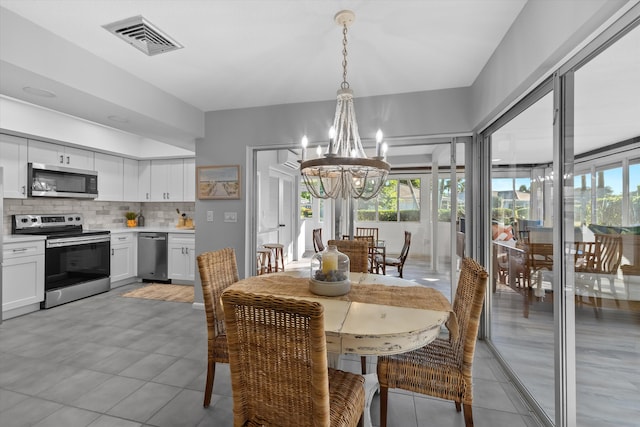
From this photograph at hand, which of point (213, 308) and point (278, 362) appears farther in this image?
point (213, 308)

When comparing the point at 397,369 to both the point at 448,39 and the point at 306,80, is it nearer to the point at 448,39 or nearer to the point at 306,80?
the point at 448,39

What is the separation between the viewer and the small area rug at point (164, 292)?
4.29m

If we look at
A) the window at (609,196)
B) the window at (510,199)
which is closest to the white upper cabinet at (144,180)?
the window at (510,199)

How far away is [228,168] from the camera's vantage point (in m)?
3.80

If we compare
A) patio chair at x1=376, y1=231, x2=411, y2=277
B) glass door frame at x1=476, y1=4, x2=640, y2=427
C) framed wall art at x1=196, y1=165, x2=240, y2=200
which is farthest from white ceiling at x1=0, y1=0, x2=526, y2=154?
patio chair at x1=376, y1=231, x2=411, y2=277

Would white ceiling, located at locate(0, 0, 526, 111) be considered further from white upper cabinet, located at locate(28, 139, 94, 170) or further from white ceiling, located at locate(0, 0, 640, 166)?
white upper cabinet, located at locate(28, 139, 94, 170)

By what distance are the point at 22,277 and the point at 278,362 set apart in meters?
4.09

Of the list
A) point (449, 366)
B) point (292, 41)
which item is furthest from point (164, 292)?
point (449, 366)

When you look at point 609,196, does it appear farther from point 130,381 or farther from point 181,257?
point 181,257

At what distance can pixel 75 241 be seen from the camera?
407 cm

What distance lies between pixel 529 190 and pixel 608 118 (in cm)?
82

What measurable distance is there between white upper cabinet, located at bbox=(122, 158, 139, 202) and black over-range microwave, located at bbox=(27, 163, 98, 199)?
0.61m

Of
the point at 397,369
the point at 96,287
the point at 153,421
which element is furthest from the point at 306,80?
the point at 96,287

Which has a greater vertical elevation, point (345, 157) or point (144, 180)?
point (144, 180)
